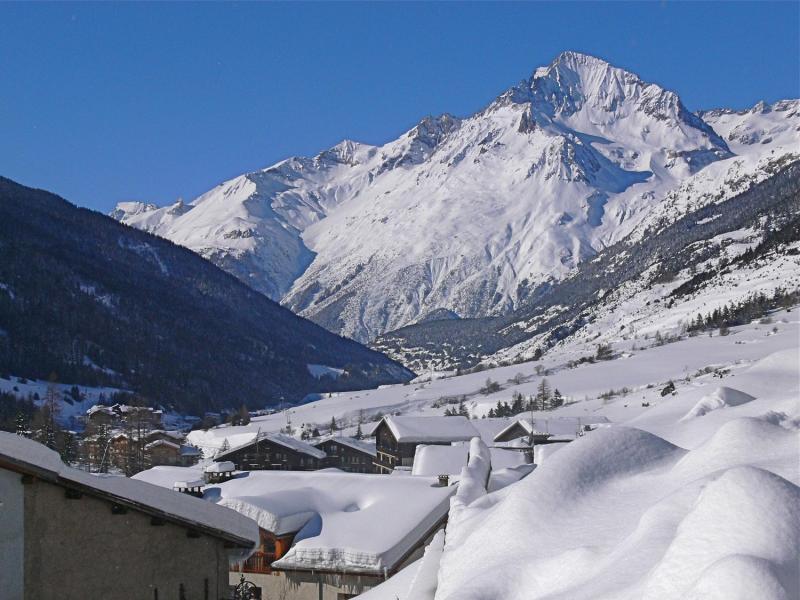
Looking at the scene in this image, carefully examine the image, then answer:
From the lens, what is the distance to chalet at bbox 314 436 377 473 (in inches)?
3423

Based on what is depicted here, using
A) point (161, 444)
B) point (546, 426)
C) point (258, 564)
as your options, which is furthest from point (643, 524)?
point (161, 444)

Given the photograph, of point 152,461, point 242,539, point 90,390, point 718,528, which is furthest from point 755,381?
point 90,390

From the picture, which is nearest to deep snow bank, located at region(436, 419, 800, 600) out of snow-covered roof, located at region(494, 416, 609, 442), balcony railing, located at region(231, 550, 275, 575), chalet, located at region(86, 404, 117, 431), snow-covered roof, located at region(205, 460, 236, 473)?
balcony railing, located at region(231, 550, 275, 575)

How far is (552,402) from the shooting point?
127 meters

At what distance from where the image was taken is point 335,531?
23.2 meters

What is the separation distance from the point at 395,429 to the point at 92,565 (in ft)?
246

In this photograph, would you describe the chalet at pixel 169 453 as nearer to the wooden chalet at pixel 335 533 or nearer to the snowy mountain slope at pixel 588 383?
the snowy mountain slope at pixel 588 383

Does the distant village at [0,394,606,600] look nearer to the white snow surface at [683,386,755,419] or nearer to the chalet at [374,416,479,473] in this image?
the white snow surface at [683,386,755,419]

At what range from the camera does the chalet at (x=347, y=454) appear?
3423 inches

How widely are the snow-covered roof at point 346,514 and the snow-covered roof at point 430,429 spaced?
56.9m

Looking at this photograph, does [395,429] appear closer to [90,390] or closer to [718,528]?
[718,528]

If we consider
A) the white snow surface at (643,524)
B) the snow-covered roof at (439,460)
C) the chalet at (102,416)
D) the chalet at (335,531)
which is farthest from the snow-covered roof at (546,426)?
the white snow surface at (643,524)

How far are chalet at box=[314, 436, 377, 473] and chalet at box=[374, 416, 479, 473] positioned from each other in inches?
48.0

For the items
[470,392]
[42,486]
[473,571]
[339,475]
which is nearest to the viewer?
[473,571]
